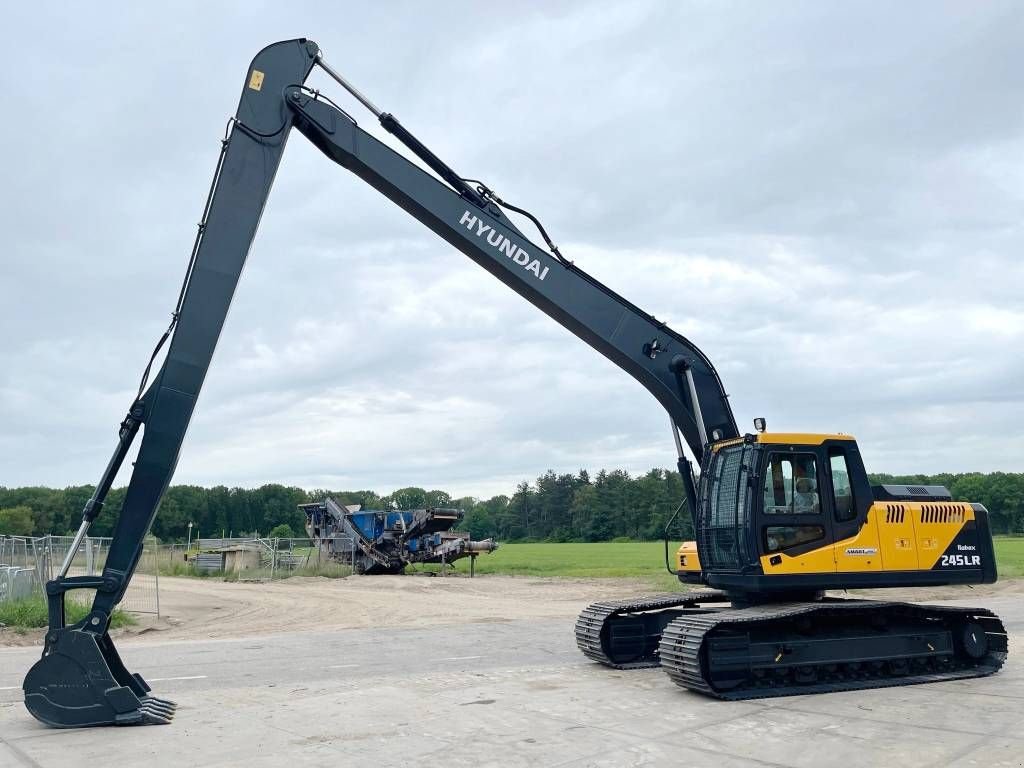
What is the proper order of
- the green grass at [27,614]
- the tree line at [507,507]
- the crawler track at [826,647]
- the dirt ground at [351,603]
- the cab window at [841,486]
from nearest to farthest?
the crawler track at [826,647] < the cab window at [841,486] < the green grass at [27,614] < the dirt ground at [351,603] < the tree line at [507,507]

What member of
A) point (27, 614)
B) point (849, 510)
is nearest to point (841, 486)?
point (849, 510)

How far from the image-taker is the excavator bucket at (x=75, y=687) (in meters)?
7.92

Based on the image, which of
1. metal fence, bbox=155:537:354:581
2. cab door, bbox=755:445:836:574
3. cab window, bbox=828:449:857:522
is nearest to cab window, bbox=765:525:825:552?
cab door, bbox=755:445:836:574

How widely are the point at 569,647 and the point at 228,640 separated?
6.14m

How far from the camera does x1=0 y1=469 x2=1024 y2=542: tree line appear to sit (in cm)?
6925

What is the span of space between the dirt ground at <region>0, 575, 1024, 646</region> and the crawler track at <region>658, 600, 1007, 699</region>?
9.28 m

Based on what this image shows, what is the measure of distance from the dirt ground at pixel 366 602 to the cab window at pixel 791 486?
9.58 m

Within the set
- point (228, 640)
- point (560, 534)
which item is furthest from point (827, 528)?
point (560, 534)

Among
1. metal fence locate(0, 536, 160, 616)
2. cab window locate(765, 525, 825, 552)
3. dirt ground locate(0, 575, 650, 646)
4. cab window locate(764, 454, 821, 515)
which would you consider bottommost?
dirt ground locate(0, 575, 650, 646)

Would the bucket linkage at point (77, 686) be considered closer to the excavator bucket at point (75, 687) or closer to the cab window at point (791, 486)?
the excavator bucket at point (75, 687)

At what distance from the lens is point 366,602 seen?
24.0m

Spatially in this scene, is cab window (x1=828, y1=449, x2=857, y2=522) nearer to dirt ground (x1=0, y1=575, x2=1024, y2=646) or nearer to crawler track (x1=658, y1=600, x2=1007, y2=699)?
crawler track (x1=658, y1=600, x2=1007, y2=699)

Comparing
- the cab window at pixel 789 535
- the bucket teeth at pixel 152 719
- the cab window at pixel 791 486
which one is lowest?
the bucket teeth at pixel 152 719

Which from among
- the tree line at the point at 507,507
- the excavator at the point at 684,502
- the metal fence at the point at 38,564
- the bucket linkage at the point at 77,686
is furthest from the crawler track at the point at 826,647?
the tree line at the point at 507,507
